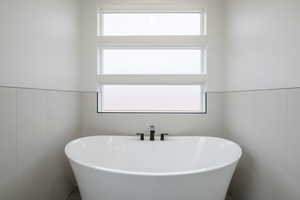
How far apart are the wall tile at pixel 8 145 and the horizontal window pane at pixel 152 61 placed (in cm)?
111

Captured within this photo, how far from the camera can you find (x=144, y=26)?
1975mm

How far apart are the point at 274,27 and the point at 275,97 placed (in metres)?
0.52

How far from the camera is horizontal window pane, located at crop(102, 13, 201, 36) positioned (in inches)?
77.2

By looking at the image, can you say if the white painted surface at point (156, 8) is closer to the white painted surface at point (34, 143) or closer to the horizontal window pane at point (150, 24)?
the horizontal window pane at point (150, 24)

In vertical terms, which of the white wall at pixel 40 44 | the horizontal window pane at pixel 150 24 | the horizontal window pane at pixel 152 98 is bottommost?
the horizontal window pane at pixel 152 98

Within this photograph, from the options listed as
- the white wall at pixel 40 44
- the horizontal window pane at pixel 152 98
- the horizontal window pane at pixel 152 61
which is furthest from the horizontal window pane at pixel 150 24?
the horizontal window pane at pixel 152 98

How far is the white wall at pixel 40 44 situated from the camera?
1.00 metres

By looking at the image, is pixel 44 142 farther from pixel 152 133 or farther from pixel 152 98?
pixel 152 98

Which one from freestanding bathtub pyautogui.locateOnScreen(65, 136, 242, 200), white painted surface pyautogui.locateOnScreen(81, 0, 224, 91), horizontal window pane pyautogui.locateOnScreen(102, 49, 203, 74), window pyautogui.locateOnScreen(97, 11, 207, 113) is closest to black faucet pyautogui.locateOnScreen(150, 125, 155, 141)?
freestanding bathtub pyautogui.locateOnScreen(65, 136, 242, 200)

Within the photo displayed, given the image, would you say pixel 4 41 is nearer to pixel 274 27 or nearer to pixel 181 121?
pixel 181 121

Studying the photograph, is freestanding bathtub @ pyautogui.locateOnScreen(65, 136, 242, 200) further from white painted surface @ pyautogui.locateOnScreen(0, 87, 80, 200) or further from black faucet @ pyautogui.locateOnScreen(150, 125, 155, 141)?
white painted surface @ pyautogui.locateOnScreen(0, 87, 80, 200)

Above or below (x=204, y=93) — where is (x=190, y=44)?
above

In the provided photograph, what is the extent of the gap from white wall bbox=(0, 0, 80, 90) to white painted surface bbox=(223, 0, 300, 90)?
5.87 ft

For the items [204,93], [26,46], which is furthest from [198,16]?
[26,46]
